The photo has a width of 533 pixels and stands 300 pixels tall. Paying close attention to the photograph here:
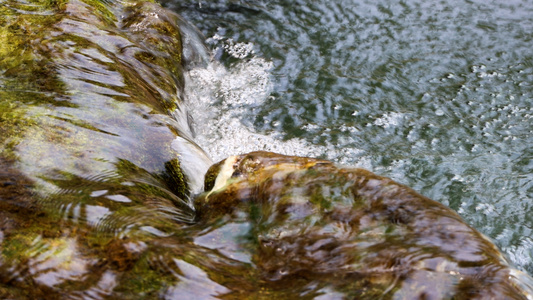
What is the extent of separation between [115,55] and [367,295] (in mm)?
4302

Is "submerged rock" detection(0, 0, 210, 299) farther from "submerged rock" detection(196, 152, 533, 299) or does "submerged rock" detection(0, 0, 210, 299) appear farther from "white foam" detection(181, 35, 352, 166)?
"submerged rock" detection(196, 152, 533, 299)

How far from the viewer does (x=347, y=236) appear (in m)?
2.94

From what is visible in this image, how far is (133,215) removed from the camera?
3215 millimetres

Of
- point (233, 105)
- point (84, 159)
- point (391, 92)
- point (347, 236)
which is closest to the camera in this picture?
→ point (347, 236)

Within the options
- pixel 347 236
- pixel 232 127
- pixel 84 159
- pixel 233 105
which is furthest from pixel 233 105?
pixel 347 236

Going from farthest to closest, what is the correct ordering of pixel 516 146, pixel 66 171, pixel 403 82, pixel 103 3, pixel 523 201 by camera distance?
pixel 103 3 → pixel 403 82 → pixel 516 146 → pixel 523 201 → pixel 66 171

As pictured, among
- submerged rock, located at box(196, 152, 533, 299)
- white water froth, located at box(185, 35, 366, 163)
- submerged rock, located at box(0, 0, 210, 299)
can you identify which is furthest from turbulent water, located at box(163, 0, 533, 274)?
submerged rock, located at box(196, 152, 533, 299)

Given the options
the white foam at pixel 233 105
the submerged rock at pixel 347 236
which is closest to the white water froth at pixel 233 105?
the white foam at pixel 233 105

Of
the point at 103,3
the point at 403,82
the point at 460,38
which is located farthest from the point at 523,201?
the point at 103,3

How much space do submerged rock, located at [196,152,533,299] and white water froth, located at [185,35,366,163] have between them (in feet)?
6.37

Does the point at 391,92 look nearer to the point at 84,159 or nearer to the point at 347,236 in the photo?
the point at 347,236

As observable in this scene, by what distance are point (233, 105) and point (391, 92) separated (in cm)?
216

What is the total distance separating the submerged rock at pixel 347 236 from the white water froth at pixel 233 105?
194 centimetres

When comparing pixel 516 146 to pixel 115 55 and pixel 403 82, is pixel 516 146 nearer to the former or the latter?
pixel 403 82
